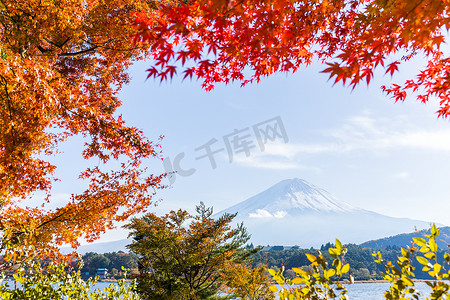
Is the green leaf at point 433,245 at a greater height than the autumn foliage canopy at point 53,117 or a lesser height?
lesser

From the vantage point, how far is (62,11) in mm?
5945

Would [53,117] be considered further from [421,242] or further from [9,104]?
[421,242]

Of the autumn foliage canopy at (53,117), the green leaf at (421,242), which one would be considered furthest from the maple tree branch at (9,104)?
the green leaf at (421,242)

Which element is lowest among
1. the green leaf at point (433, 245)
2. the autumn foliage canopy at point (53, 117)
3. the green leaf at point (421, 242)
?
the green leaf at point (433, 245)

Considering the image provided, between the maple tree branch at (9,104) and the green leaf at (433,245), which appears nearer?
the green leaf at (433,245)

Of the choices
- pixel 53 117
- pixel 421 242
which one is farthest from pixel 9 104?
pixel 421 242

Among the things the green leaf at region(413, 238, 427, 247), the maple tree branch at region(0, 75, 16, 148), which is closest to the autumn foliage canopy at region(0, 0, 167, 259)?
the maple tree branch at region(0, 75, 16, 148)

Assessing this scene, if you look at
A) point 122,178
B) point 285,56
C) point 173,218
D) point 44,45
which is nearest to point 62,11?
point 44,45

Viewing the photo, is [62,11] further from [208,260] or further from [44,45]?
[208,260]

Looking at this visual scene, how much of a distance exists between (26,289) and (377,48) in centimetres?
475

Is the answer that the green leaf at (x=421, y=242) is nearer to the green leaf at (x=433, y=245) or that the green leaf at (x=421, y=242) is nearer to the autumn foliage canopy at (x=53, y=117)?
the green leaf at (x=433, y=245)

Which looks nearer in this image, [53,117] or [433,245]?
[433,245]

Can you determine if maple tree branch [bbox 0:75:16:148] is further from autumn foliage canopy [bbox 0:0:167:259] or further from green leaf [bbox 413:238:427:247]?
green leaf [bbox 413:238:427:247]

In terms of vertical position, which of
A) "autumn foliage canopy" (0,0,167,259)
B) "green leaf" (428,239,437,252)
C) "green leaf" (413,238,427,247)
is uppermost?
"autumn foliage canopy" (0,0,167,259)
